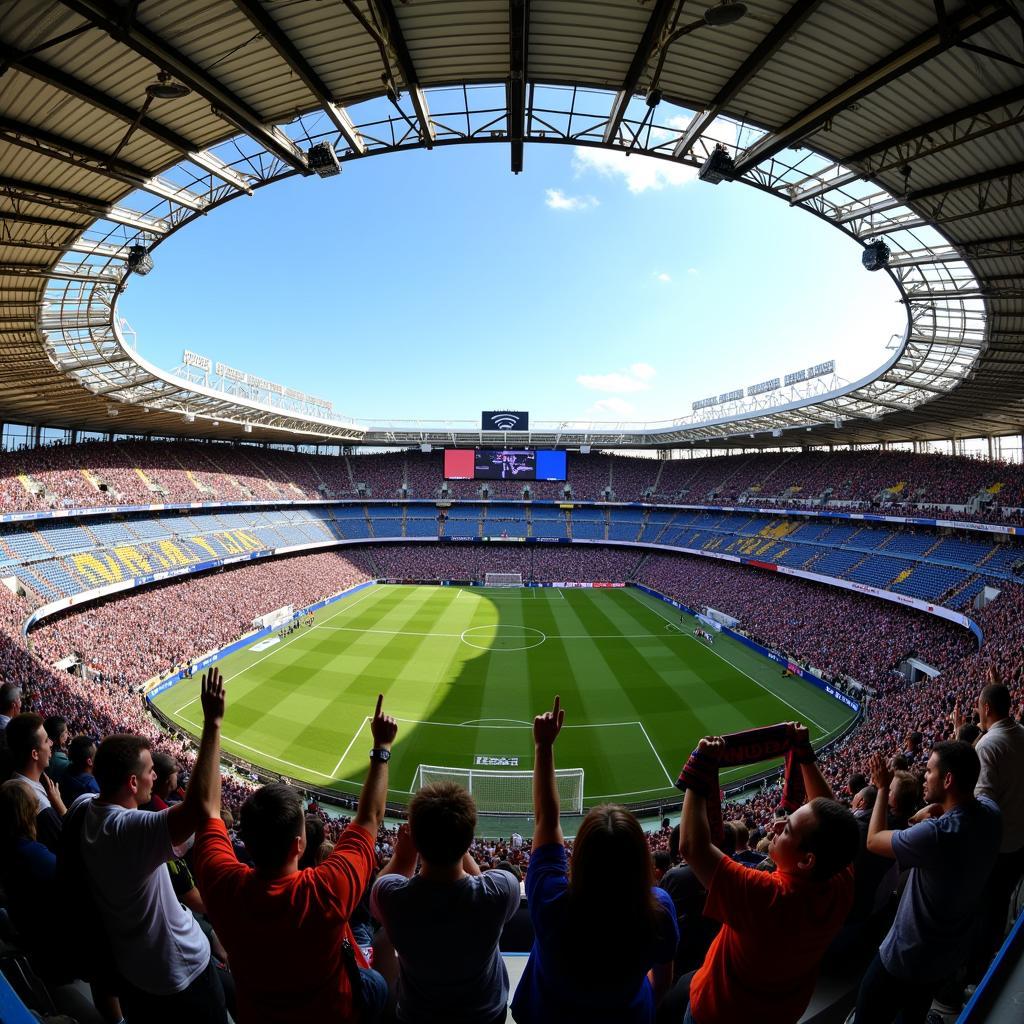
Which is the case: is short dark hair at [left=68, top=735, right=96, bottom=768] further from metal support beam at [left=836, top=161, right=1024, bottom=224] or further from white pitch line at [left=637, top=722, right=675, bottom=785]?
metal support beam at [left=836, top=161, right=1024, bottom=224]

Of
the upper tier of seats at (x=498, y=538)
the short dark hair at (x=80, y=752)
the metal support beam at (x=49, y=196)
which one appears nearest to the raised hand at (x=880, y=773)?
the short dark hair at (x=80, y=752)

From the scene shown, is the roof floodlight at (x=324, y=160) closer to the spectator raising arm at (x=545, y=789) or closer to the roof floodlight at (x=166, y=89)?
the roof floodlight at (x=166, y=89)

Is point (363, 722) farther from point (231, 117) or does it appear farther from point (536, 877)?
point (536, 877)

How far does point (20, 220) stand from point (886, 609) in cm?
3802

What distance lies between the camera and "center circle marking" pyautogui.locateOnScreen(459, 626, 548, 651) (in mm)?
33250

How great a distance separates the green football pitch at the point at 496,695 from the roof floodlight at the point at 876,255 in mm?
15710

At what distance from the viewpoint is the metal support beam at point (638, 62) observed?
7.71m

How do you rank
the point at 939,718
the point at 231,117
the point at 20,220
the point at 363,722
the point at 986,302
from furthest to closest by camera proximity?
1. the point at 363,722
2. the point at 986,302
3. the point at 939,718
4. the point at 20,220
5. the point at 231,117

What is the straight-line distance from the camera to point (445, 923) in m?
2.25

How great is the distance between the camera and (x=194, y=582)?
37156mm

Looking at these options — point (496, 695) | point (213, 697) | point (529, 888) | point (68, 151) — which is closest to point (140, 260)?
point (68, 151)

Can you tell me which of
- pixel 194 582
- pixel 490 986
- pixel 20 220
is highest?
pixel 20 220

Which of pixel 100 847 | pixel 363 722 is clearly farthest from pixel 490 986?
pixel 363 722

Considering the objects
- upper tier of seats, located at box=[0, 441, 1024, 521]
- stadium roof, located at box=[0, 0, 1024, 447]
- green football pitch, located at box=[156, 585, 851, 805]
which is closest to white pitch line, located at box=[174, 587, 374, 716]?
green football pitch, located at box=[156, 585, 851, 805]
